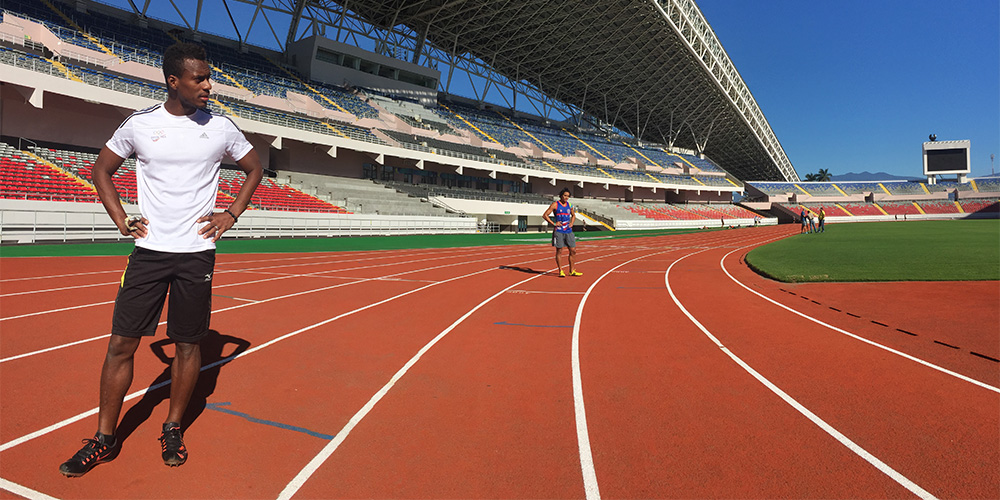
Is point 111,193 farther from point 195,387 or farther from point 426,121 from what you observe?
point 426,121

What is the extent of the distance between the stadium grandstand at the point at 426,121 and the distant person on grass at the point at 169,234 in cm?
1931

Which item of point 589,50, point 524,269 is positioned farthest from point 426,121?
point 524,269

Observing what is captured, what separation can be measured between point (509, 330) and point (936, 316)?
5.55 m

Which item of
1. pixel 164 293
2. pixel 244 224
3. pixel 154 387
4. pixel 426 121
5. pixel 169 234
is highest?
pixel 426 121

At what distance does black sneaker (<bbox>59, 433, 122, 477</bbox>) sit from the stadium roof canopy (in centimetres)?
4164

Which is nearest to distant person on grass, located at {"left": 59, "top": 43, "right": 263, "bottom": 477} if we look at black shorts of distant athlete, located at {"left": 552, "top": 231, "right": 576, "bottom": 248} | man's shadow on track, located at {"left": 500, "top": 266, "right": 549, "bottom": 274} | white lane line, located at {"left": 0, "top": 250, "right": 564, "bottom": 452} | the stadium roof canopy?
white lane line, located at {"left": 0, "top": 250, "right": 564, "bottom": 452}

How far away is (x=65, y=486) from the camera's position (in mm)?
2223

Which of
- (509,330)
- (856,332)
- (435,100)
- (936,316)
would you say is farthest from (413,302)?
(435,100)

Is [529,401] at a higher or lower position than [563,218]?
lower

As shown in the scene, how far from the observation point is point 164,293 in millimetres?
2500

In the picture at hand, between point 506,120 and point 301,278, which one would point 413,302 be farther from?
point 506,120

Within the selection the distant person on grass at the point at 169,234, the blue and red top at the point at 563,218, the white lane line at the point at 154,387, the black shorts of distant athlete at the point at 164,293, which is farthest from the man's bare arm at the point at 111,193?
the blue and red top at the point at 563,218

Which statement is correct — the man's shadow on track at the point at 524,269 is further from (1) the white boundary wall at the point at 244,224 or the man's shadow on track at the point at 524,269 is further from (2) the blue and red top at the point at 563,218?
(1) the white boundary wall at the point at 244,224

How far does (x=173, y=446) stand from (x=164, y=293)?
0.82 m
